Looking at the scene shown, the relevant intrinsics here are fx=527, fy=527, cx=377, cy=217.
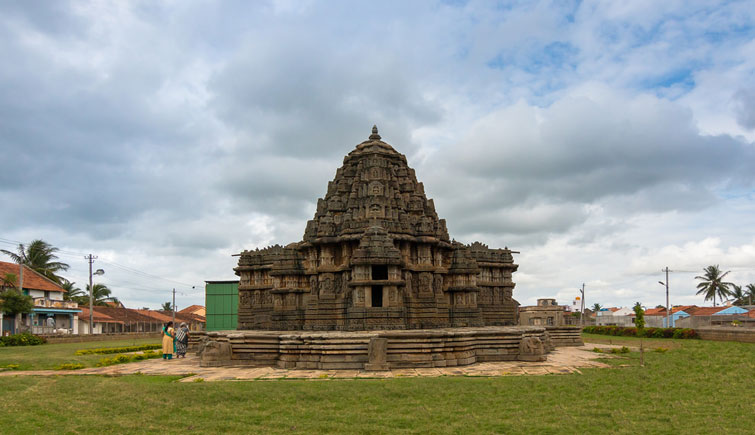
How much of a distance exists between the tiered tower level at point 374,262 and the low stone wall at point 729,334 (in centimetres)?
1764

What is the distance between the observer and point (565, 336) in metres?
31.7

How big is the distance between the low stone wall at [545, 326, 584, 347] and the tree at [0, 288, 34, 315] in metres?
35.7

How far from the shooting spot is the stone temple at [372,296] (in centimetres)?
1900

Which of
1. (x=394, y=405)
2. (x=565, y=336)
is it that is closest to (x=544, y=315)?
(x=565, y=336)

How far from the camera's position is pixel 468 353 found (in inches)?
790

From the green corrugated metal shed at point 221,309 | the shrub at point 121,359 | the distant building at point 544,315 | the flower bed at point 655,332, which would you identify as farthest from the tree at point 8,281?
the flower bed at point 655,332

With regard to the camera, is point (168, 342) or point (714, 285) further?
point (714, 285)

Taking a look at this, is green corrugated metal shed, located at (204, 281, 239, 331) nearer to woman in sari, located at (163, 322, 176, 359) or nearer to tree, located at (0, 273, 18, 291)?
tree, located at (0, 273, 18, 291)

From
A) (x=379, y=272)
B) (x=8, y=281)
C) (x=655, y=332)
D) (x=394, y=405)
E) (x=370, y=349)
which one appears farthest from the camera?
(x=655, y=332)

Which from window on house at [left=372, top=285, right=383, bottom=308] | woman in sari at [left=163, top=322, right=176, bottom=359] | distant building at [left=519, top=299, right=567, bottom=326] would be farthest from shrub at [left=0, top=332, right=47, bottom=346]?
distant building at [left=519, top=299, right=567, bottom=326]

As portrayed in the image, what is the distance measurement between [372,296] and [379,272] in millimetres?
1231

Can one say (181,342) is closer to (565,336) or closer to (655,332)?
(565,336)

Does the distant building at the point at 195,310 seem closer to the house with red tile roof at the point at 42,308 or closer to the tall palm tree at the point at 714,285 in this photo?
the house with red tile roof at the point at 42,308

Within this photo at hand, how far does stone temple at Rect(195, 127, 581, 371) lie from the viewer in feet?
62.3
